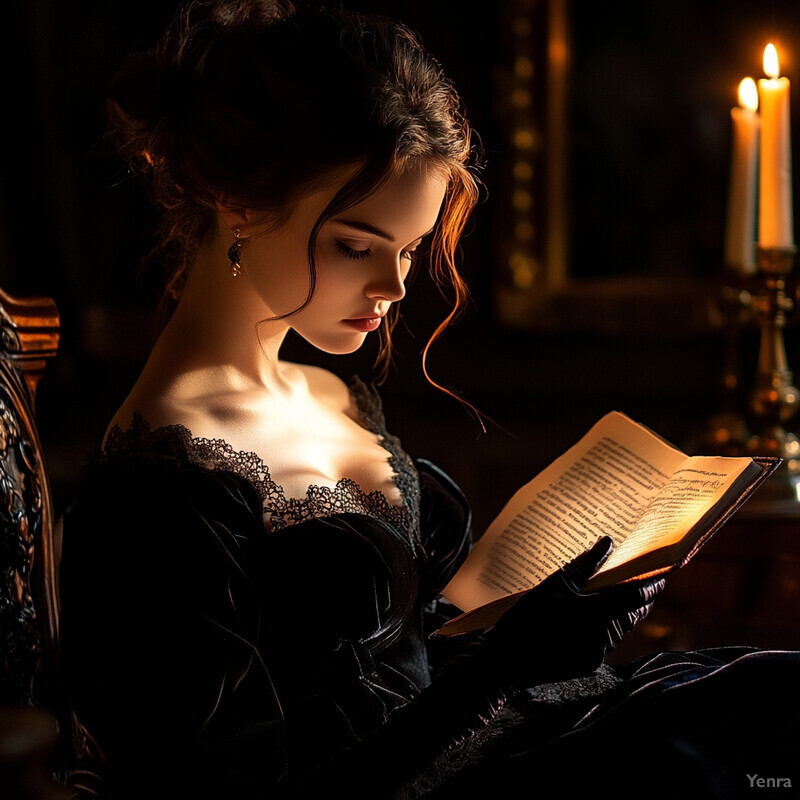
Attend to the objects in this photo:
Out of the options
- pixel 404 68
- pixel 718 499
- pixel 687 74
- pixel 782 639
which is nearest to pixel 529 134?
pixel 687 74

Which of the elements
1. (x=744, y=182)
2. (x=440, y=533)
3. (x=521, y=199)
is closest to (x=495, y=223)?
(x=521, y=199)

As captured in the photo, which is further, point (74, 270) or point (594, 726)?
point (74, 270)

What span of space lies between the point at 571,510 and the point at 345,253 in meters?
0.37

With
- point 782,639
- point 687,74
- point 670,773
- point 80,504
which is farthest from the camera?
point 687,74

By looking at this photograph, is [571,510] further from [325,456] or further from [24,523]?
[24,523]

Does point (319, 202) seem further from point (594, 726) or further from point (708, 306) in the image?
point (708, 306)

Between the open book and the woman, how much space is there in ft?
0.22

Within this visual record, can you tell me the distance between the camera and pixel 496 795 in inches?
34.8

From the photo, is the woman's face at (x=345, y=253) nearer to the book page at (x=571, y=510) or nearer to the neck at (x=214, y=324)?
the neck at (x=214, y=324)

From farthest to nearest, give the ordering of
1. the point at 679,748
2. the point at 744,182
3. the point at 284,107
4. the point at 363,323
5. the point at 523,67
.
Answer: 1. the point at 523,67
2. the point at 744,182
3. the point at 363,323
4. the point at 284,107
5. the point at 679,748

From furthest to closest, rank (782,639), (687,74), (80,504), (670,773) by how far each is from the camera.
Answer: (687,74)
(782,639)
(80,504)
(670,773)

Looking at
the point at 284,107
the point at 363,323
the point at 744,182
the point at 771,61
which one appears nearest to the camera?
the point at 284,107

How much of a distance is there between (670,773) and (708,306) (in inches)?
77.9

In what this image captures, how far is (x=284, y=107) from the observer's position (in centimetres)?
98
